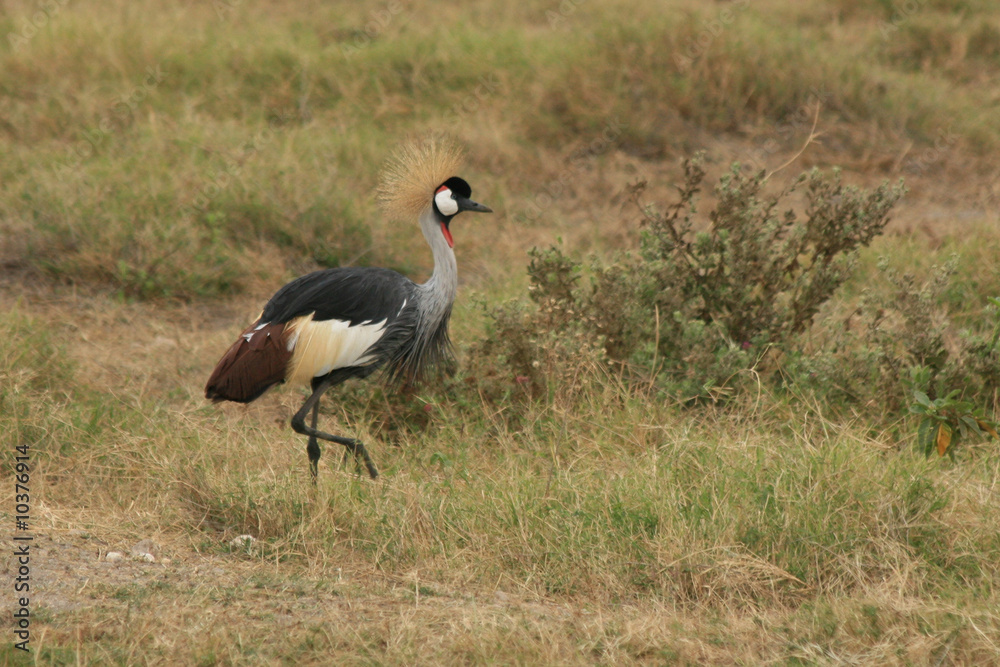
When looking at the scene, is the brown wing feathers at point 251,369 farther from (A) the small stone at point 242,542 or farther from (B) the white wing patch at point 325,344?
(A) the small stone at point 242,542

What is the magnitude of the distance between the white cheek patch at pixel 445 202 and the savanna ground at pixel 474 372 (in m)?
0.64

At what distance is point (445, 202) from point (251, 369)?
1.09m

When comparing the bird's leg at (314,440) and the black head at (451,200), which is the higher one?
the black head at (451,200)

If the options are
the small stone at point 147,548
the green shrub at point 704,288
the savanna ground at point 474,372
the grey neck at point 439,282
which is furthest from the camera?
the green shrub at point 704,288

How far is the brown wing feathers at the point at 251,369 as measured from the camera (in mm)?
4074

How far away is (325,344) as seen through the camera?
416 centimetres

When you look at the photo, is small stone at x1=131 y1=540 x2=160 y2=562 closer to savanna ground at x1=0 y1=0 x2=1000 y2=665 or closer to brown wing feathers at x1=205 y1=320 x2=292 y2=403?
savanna ground at x1=0 y1=0 x2=1000 y2=665

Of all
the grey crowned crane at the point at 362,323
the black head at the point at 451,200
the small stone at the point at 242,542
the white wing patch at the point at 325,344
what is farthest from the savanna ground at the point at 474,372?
the black head at the point at 451,200

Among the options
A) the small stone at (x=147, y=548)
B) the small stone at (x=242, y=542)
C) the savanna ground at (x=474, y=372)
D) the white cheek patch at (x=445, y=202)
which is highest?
the white cheek patch at (x=445, y=202)

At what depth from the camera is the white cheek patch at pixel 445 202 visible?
4.54m

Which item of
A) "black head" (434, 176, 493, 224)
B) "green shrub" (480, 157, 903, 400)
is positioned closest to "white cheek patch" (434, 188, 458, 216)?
"black head" (434, 176, 493, 224)

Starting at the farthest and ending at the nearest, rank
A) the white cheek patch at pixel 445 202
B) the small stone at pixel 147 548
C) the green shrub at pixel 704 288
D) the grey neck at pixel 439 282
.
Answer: the green shrub at pixel 704 288, the white cheek patch at pixel 445 202, the grey neck at pixel 439 282, the small stone at pixel 147 548

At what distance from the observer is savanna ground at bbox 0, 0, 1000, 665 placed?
311 centimetres

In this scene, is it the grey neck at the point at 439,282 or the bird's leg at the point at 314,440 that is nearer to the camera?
the bird's leg at the point at 314,440
